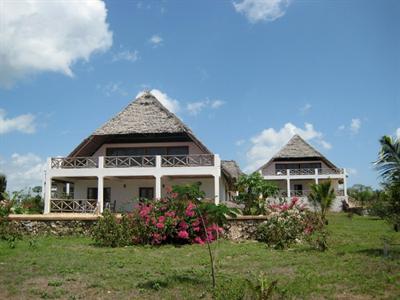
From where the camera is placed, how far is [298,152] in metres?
41.0

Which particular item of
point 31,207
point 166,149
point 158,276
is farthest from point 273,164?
point 158,276

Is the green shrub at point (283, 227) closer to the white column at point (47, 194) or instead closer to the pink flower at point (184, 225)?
the pink flower at point (184, 225)

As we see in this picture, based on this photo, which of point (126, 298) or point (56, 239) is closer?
point (126, 298)

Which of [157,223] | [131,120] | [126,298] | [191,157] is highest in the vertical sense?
[131,120]

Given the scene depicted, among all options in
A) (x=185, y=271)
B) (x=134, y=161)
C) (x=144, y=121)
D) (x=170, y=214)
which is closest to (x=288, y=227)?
(x=170, y=214)

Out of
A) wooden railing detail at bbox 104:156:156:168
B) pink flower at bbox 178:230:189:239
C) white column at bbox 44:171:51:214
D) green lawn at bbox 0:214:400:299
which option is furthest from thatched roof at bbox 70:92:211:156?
green lawn at bbox 0:214:400:299

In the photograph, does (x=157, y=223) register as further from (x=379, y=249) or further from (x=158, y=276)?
(x=379, y=249)

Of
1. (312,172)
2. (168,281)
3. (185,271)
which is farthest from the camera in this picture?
(312,172)

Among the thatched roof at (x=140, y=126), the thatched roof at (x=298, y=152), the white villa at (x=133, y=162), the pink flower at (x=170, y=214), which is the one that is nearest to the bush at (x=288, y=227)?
the pink flower at (x=170, y=214)

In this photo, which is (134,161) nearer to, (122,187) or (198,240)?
(122,187)

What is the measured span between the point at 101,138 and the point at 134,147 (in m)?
1.86

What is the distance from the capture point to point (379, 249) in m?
11.6

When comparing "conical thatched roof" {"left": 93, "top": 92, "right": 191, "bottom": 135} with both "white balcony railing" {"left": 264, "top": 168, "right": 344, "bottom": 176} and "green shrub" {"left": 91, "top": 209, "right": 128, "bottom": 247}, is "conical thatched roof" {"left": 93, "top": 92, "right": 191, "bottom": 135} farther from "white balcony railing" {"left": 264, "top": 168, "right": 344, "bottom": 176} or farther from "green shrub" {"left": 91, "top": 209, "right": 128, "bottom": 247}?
"white balcony railing" {"left": 264, "top": 168, "right": 344, "bottom": 176}

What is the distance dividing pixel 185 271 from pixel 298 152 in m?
33.6
